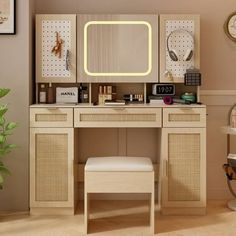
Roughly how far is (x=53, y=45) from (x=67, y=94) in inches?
16.7

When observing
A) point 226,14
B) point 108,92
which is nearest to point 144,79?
point 108,92

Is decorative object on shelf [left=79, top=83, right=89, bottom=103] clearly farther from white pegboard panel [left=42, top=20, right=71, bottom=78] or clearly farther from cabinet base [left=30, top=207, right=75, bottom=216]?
cabinet base [left=30, top=207, right=75, bottom=216]

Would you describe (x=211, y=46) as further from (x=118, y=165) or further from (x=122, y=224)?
(x=122, y=224)

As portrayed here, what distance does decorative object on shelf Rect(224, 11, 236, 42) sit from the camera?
381 cm

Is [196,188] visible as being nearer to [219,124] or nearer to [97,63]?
[219,124]

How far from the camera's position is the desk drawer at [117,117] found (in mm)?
3391

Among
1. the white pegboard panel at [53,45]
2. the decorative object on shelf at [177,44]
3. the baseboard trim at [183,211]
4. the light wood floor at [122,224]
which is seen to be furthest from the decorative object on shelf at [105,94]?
the baseboard trim at [183,211]

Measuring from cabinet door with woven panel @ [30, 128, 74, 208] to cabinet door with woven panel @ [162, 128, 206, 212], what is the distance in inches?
28.9

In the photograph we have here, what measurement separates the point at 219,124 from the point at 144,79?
0.81m

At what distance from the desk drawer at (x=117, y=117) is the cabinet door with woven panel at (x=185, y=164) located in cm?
14

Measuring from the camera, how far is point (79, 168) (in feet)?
12.5

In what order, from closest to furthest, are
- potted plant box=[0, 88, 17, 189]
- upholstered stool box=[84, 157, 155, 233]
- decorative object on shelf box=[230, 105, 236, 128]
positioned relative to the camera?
upholstered stool box=[84, 157, 155, 233]
potted plant box=[0, 88, 17, 189]
decorative object on shelf box=[230, 105, 236, 128]

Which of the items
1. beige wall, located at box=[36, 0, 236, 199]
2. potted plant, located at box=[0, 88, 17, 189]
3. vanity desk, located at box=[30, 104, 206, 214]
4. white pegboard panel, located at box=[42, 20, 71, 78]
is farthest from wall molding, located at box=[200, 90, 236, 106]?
potted plant, located at box=[0, 88, 17, 189]

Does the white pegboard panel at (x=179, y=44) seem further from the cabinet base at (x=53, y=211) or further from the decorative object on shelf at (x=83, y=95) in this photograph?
the cabinet base at (x=53, y=211)
